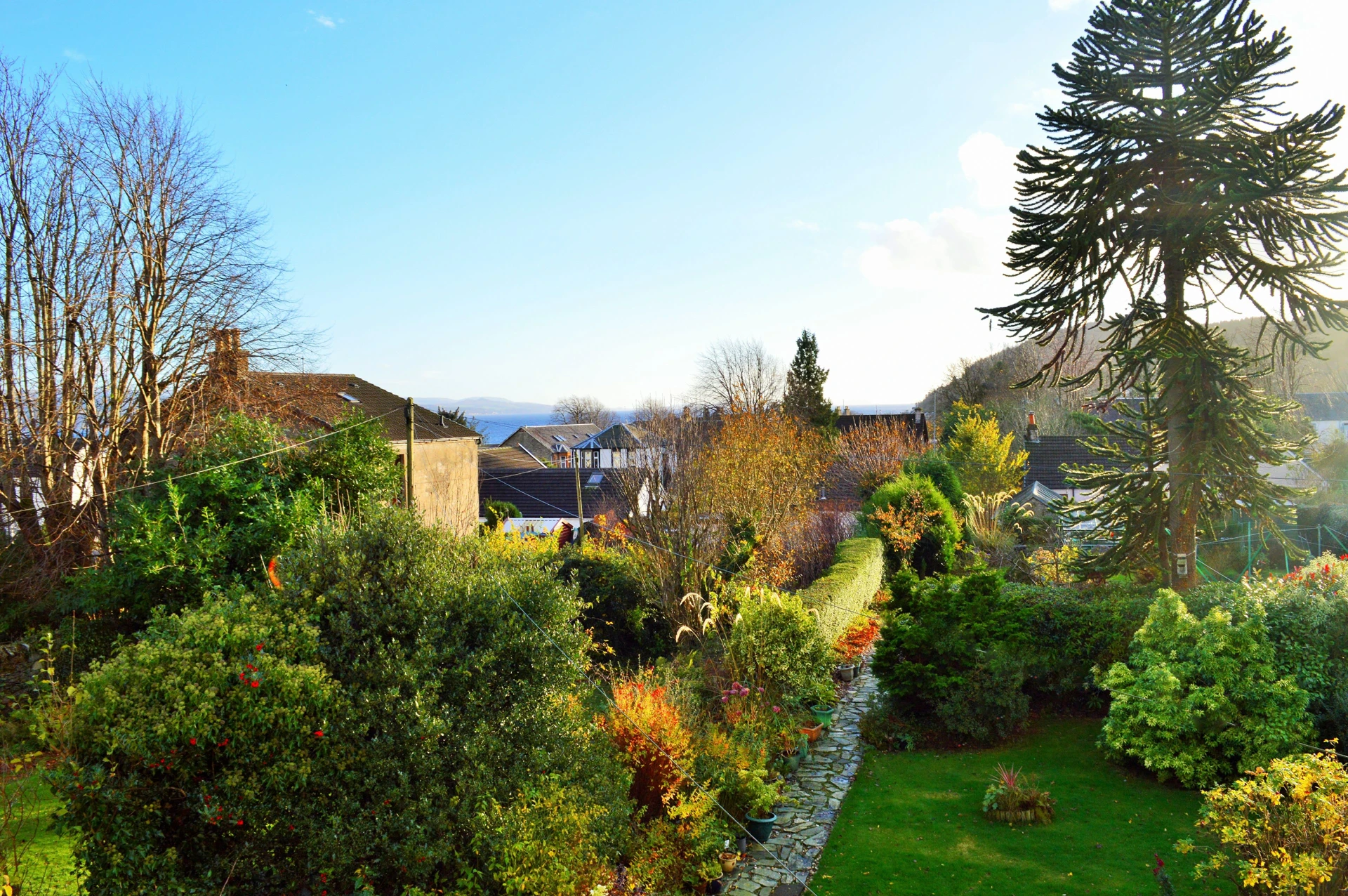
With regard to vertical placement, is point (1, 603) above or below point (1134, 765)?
above

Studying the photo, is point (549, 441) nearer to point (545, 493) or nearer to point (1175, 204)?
point (545, 493)

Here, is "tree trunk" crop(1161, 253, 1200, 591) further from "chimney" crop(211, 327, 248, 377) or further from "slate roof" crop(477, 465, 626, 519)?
"slate roof" crop(477, 465, 626, 519)

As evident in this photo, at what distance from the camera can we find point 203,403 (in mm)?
15500

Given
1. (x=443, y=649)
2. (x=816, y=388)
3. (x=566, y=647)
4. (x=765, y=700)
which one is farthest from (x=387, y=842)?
(x=816, y=388)

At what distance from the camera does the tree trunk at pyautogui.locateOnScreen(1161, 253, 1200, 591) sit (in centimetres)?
1102

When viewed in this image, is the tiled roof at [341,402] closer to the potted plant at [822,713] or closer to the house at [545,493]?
the house at [545,493]

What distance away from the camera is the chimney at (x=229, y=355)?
52.0 feet

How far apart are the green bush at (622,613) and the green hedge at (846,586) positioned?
2724mm

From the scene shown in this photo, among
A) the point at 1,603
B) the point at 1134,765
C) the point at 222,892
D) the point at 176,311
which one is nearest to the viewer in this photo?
the point at 222,892

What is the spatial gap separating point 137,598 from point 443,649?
781 centimetres

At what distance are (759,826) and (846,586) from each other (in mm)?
7306

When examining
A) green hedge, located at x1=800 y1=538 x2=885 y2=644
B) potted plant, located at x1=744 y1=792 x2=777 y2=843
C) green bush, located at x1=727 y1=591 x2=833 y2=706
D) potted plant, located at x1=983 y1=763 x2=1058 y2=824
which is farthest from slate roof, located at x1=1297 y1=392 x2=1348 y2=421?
potted plant, located at x1=744 y1=792 x2=777 y2=843

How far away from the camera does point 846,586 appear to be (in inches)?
563

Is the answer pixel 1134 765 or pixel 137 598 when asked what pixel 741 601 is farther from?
pixel 137 598
